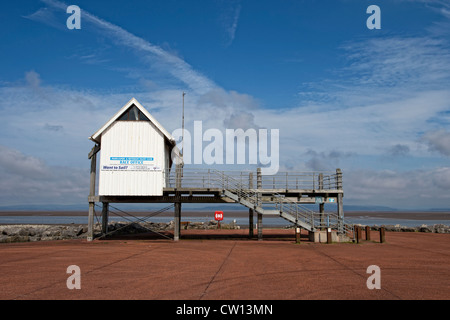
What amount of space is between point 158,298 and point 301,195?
1892 centimetres

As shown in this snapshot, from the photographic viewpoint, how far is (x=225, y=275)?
11.9 m

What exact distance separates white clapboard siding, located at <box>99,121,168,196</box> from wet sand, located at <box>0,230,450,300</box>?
696cm

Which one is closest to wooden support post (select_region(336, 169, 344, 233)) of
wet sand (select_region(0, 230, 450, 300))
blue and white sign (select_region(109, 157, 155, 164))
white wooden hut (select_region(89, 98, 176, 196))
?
wet sand (select_region(0, 230, 450, 300))

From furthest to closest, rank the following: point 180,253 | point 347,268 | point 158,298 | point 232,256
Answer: point 180,253 → point 232,256 → point 347,268 → point 158,298

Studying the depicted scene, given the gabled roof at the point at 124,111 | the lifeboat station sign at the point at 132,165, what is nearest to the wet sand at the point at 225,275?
the lifeboat station sign at the point at 132,165

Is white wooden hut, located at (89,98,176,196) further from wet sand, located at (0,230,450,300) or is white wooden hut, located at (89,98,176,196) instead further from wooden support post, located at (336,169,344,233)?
wooden support post, located at (336,169,344,233)

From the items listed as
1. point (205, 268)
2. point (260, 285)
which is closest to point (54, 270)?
point (205, 268)

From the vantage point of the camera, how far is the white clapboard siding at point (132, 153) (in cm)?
2458

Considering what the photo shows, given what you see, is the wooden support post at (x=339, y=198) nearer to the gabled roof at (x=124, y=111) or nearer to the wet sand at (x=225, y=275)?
the wet sand at (x=225, y=275)

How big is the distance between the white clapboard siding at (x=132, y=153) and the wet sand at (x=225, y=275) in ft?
22.8

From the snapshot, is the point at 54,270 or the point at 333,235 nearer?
the point at 54,270

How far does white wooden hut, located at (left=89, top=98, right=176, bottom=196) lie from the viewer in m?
24.6
